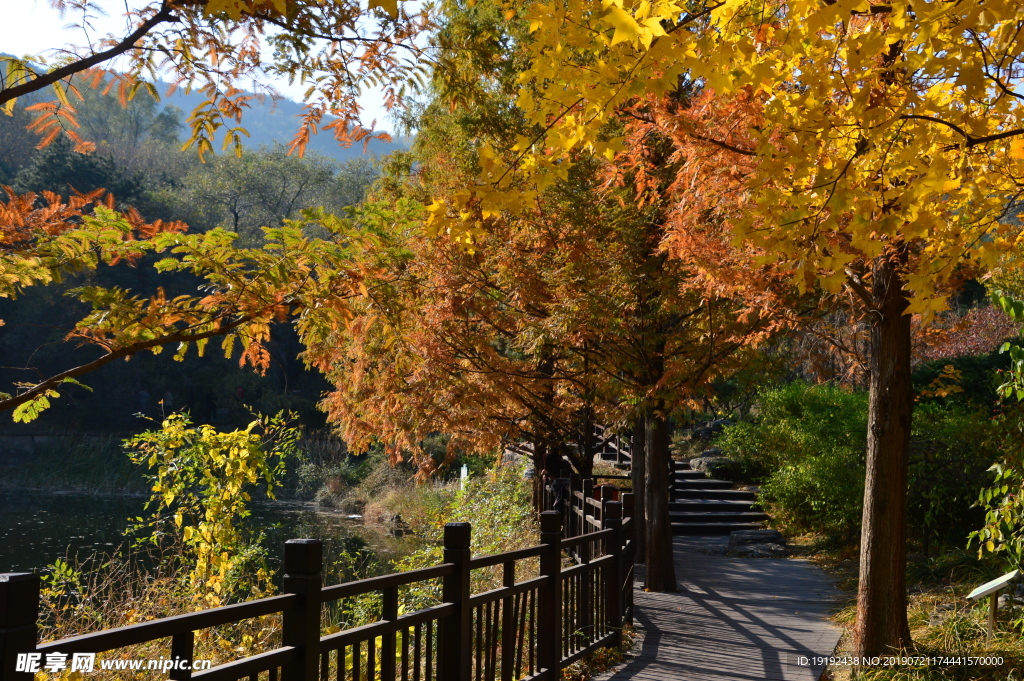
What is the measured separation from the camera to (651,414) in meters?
9.48

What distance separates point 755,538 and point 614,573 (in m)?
7.50

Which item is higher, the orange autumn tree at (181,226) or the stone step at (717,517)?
the orange autumn tree at (181,226)

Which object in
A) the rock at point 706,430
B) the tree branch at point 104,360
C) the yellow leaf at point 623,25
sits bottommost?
the tree branch at point 104,360

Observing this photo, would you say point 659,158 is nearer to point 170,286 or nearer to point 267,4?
point 267,4

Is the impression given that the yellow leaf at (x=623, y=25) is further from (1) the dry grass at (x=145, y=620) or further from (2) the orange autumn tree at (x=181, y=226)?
(1) the dry grass at (x=145, y=620)

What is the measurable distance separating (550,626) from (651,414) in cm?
451

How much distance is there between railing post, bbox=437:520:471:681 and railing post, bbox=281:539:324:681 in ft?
3.87

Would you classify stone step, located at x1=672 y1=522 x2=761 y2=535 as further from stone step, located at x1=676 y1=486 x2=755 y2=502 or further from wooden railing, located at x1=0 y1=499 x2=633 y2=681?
wooden railing, located at x1=0 y1=499 x2=633 y2=681

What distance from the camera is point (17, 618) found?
6.79 ft

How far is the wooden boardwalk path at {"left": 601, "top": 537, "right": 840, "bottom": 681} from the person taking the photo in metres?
6.09

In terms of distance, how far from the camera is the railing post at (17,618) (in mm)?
2031

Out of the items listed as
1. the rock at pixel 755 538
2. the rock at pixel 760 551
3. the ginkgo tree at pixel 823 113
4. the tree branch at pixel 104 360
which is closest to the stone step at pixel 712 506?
the rock at pixel 755 538

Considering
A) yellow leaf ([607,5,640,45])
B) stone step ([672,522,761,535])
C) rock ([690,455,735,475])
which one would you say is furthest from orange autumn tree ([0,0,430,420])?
rock ([690,455,735,475])

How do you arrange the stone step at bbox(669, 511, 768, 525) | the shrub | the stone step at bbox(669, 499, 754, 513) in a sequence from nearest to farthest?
the shrub, the stone step at bbox(669, 511, 768, 525), the stone step at bbox(669, 499, 754, 513)
